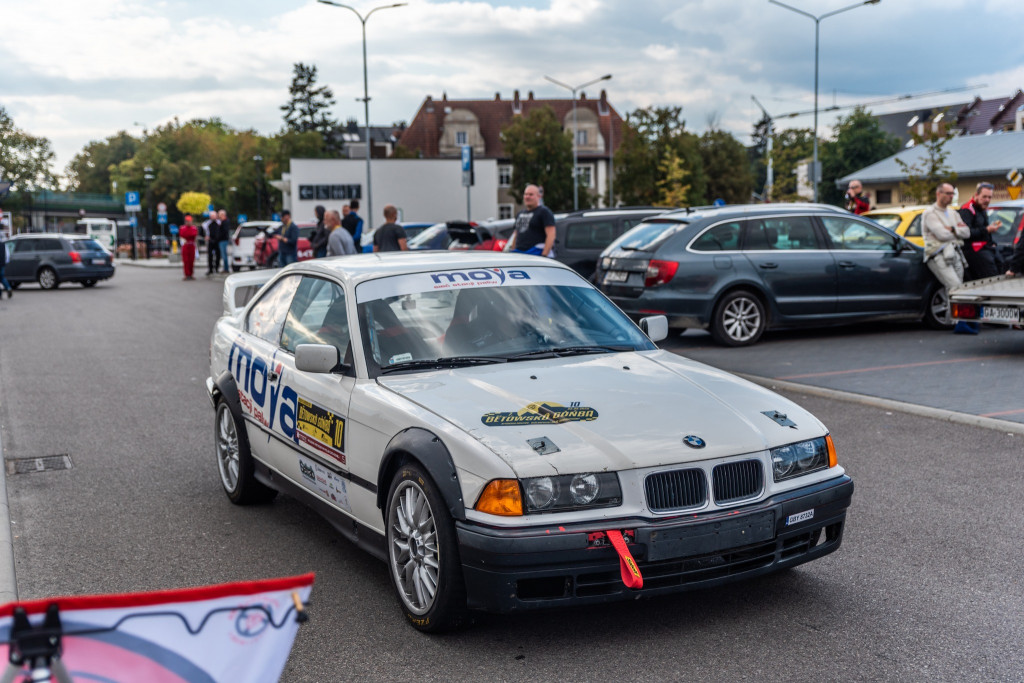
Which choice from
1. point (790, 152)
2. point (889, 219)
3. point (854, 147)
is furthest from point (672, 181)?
point (889, 219)

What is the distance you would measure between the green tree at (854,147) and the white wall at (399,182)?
33.7 meters

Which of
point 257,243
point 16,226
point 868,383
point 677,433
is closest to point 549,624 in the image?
point 677,433

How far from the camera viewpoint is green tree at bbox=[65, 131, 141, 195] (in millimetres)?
158125

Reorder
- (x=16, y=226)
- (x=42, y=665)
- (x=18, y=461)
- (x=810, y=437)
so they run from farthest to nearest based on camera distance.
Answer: (x=16, y=226) < (x=18, y=461) < (x=810, y=437) < (x=42, y=665)

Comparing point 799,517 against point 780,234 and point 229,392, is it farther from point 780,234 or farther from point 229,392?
point 780,234

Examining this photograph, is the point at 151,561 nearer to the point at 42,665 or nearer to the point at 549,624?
the point at 549,624

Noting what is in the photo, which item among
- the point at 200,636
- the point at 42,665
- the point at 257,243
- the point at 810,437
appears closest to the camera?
the point at 42,665

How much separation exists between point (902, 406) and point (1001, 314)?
3.08 m

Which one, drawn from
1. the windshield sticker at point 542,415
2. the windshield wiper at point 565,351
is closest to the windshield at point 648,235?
the windshield wiper at point 565,351

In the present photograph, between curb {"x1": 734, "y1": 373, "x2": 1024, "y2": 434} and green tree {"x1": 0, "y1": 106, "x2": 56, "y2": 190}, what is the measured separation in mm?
123845

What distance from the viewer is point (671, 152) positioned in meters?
60.4

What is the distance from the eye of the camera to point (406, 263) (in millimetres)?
5430

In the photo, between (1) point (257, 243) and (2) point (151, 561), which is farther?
(1) point (257, 243)

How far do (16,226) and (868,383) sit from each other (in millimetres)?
138082
